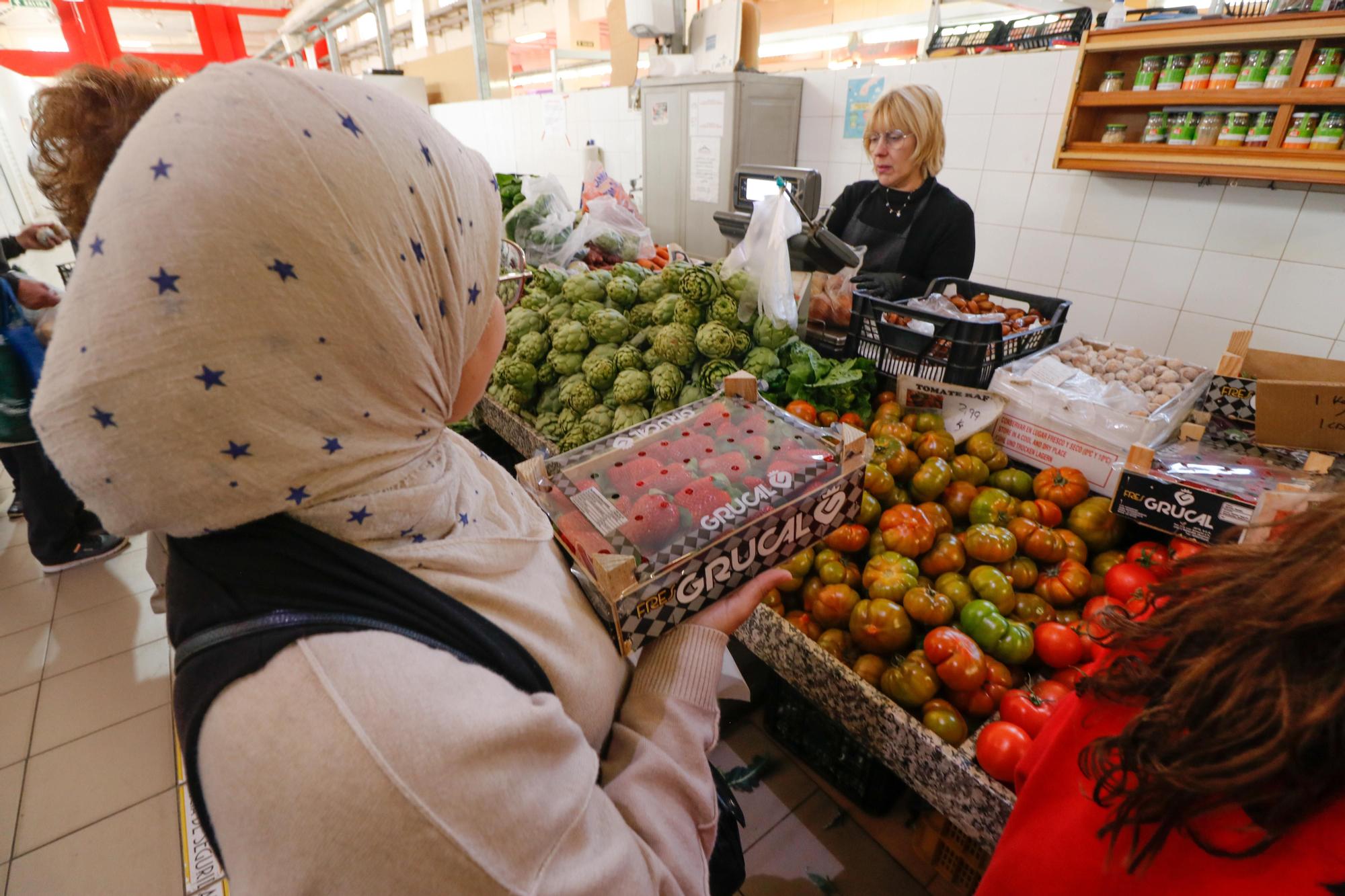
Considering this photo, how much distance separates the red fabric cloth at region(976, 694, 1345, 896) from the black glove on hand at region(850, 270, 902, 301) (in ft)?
5.54

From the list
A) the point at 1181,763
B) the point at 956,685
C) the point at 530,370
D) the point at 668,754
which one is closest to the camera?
the point at 1181,763

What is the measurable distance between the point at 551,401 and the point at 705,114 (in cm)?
327

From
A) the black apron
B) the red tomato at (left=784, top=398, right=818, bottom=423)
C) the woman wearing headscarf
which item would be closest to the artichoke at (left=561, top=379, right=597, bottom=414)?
the red tomato at (left=784, top=398, right=818, bottom=423)

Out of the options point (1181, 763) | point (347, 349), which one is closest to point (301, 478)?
point (347, 349)

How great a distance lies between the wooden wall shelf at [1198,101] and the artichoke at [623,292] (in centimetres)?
256

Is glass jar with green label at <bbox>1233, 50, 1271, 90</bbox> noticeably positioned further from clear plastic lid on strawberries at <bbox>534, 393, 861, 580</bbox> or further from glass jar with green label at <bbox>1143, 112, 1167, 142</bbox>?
clear plastic lid on strawberries at <bbox>534, 393, 861, 580</bbox>

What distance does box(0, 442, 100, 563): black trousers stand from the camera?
3113mm

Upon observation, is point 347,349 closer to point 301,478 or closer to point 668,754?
point 301,478

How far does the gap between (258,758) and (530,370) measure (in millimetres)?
1796

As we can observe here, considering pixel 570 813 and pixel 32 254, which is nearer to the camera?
pixel 570 813

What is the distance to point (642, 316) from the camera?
216 cm

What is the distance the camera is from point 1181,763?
24.4 inches

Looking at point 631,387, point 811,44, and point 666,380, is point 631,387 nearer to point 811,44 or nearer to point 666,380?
point 666,380

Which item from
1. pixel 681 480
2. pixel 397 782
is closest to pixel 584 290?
pixel 681 480
